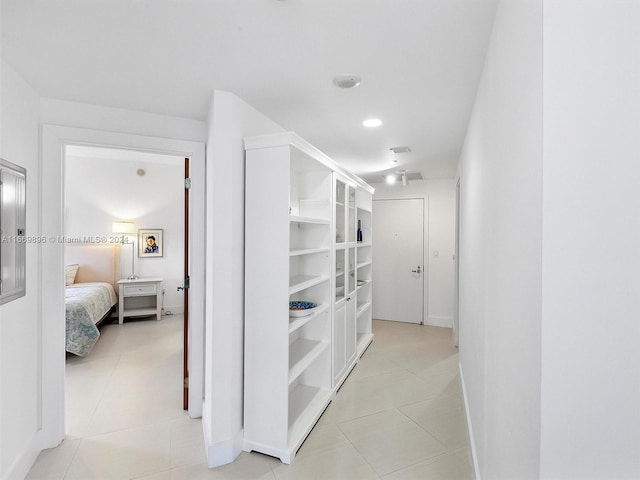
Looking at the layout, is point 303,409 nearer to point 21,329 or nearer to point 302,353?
point 302,353

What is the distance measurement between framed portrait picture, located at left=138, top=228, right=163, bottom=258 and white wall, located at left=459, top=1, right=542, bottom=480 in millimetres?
5615

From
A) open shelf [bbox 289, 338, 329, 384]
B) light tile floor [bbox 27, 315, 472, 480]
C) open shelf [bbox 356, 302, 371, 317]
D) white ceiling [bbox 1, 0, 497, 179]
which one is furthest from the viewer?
open shelf [bbox 356, 302, 371, 317]

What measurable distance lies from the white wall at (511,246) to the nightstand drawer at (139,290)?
5.28 metres

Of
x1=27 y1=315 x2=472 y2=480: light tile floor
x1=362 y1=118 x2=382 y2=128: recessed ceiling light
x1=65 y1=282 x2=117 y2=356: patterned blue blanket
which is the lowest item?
x1=27 y1=315 x2=472 y2=480: light tile floor

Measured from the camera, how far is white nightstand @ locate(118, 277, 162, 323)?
5.43 m

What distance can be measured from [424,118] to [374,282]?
373cm

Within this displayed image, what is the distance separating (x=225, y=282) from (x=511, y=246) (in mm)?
1650

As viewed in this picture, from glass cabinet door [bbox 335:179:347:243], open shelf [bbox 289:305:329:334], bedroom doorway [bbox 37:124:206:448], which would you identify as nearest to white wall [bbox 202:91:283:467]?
open shelf [bbox 289:305:329:334]

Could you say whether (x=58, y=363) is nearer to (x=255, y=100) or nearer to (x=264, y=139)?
(x=264, y=139)

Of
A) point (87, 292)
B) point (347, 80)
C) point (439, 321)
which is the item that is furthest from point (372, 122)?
point (87, 292)

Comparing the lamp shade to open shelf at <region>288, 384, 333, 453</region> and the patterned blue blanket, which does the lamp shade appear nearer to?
the patterned blue blanket

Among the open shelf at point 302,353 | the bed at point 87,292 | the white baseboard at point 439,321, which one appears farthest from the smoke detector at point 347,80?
the white baseboard at point 439,321

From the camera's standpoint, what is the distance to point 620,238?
73cm

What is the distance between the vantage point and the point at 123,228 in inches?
224
